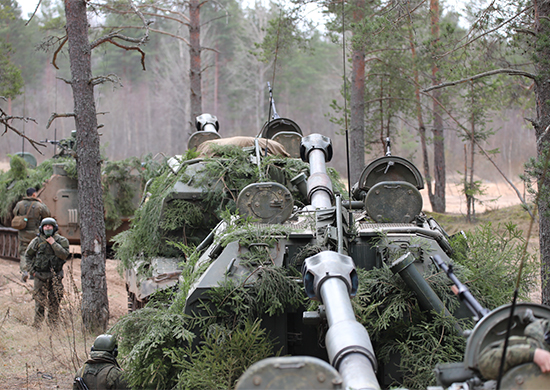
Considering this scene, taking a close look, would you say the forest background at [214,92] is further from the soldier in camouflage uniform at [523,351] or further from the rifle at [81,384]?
the soldier in camouflage uniform at [523,351]

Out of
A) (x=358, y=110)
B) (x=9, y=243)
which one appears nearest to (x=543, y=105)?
(x=358, y=110)

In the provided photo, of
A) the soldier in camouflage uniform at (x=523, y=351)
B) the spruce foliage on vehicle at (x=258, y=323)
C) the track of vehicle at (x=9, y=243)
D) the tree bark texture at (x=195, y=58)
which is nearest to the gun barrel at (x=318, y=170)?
the spruce foliage on vehicle at (x=258, y=323)

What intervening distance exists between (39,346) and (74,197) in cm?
660

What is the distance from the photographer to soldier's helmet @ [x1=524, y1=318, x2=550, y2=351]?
2.67 metres

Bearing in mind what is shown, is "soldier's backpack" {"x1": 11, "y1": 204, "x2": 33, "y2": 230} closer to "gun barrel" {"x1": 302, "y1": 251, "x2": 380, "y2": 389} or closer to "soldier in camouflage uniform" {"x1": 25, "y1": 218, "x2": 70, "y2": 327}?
"soldier in camouflage uniform" {"x1": 25, "y1": 218, "x2": 70, "y2": 327}

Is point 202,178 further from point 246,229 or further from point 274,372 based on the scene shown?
point 274,372

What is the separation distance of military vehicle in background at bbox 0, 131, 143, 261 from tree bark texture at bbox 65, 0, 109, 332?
5.53 metres

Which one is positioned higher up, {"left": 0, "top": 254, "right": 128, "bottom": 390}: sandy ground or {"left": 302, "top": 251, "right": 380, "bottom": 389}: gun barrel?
{"left": 302, "top": 251, "right": 380, "bottom": 389}: gun barrel

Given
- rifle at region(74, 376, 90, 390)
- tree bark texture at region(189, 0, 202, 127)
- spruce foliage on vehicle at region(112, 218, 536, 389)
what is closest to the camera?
spruce foliage on vehicle at region(112, 218, 536, 389)

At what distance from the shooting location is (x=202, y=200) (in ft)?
27.3

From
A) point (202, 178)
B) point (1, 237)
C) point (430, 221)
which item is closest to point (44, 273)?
point (202, 178)

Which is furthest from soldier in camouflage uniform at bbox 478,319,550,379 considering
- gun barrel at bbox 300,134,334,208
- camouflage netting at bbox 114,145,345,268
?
camouflage netting at bbox 114,145,345,268

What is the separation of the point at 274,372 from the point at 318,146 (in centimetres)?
469

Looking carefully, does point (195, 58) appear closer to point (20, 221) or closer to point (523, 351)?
point (20, 221)
